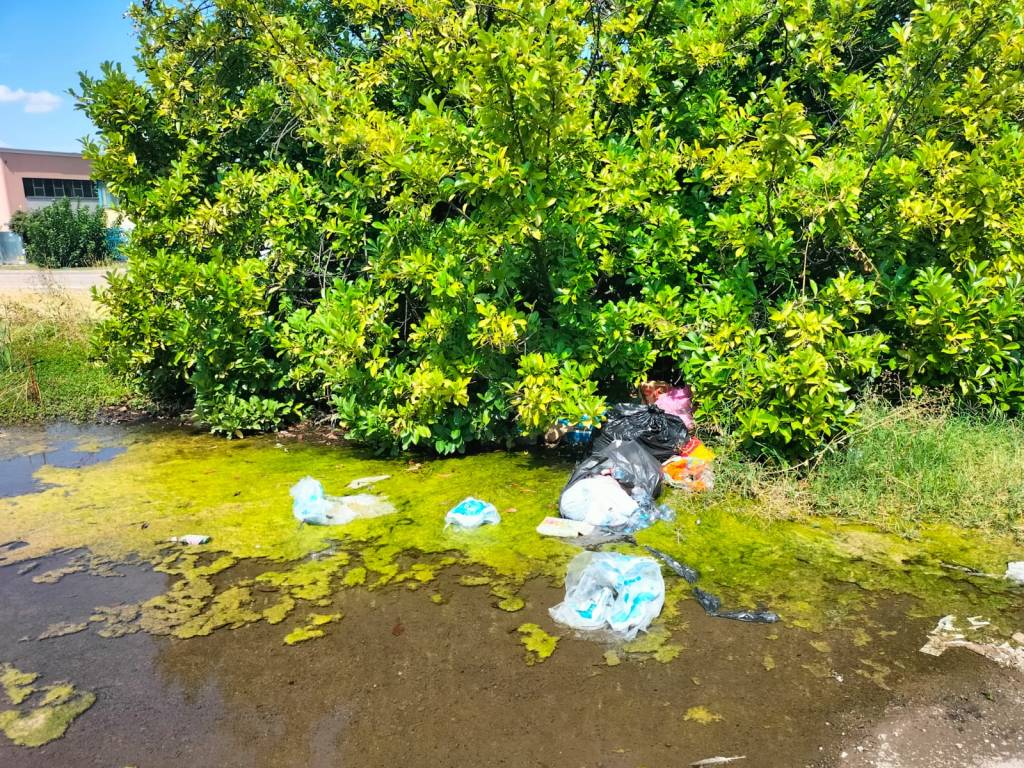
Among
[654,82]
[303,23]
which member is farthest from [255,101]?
[654,82]

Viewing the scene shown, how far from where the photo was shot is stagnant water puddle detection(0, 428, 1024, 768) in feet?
8.61

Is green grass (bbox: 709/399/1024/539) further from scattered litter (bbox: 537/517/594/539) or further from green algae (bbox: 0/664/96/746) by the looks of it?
green algae (bbox: 0/664/96/746)

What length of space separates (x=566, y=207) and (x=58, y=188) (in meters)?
37.7

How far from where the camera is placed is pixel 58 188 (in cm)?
3488

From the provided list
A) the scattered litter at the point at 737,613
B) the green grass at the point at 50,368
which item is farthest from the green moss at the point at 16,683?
the green grass at the point at 50,368

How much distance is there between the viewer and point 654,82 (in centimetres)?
552

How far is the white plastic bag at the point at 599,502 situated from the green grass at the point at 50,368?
4.80 metres

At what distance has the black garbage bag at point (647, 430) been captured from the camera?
490cm

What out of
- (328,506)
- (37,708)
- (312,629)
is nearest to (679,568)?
(312,629)

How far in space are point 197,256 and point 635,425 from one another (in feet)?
12.8

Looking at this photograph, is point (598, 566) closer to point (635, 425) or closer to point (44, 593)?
point (635, 425)

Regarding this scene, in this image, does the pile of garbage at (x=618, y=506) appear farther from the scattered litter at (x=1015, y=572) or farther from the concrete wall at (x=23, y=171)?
the concrete wall at (x=23, y=171)

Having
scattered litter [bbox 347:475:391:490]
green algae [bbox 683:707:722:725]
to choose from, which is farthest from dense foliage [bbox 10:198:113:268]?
green algae [bbox 683:707:722:725]

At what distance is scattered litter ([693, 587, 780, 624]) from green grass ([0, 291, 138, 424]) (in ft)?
19.1
